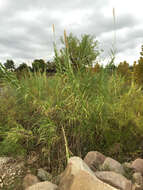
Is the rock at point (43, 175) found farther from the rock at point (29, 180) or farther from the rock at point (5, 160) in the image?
the rock at point (5, 160)

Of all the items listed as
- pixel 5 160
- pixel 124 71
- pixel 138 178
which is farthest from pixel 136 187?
pixel 124 71

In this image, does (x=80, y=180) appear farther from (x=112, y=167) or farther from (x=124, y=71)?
(x=124, y=71)

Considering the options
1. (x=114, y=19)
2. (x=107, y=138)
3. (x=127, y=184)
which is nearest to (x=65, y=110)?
(x=107, y=138)

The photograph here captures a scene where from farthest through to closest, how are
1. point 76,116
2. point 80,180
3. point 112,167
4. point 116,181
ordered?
point 76,116, point 112,167, point 116,181, point 80,180

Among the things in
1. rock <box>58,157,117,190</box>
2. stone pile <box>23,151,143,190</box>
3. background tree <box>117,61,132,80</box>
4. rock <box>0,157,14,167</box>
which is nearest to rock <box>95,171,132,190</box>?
stone pile <box>23,151,143,190</box>

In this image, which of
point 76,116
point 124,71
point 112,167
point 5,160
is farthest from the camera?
point 124,71

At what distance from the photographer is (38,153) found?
2.24m

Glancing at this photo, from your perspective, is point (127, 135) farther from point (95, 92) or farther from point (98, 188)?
point (98, 188)

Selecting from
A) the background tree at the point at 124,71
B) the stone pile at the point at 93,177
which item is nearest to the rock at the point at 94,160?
the stone pile at the point at 93,177

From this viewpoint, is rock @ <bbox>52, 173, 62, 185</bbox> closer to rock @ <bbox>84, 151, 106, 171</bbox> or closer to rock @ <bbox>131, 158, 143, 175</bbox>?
rock @ <bbox>84, 151, 106, 171</bbox>

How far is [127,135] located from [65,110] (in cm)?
84

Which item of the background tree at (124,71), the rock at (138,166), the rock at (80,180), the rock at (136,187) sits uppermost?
the background tree at (124,71)

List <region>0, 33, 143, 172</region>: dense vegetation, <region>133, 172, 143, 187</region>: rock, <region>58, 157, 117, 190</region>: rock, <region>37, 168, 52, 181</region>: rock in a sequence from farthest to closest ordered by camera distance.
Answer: <region>0, 33, 143, 172</region>: dense vegetation
<region>37, 168, 52, 181</region>: rock
<region>133, 172, 143, 187</region>: rock
<region>58, 157, 117, 190</region>: rock

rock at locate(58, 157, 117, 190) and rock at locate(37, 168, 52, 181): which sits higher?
rock at locate(58, 157, 117, 190)
